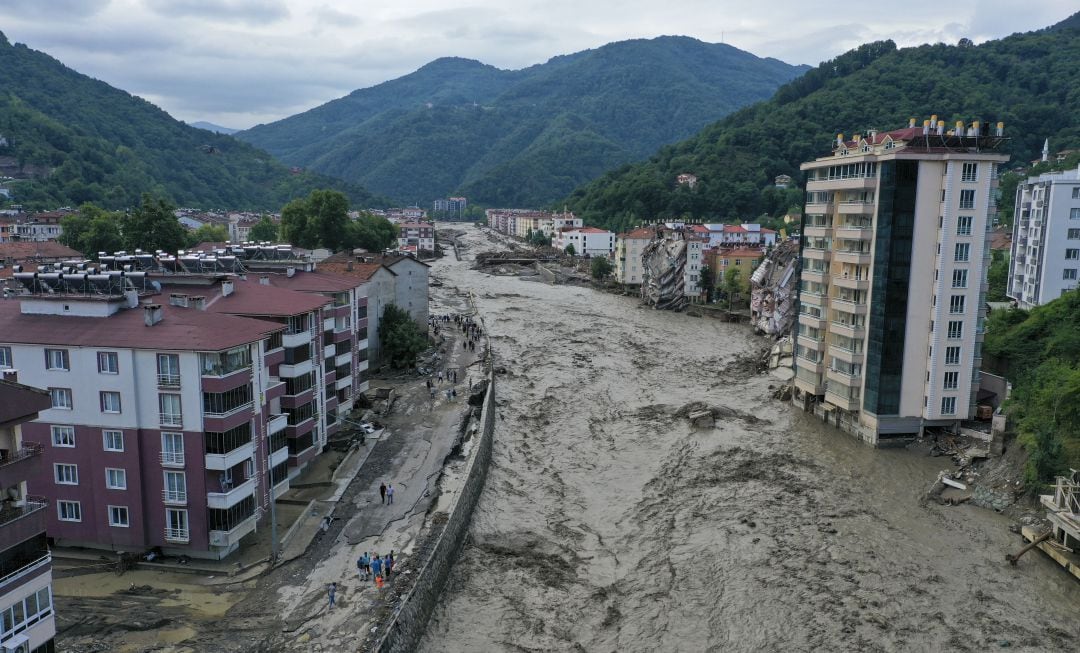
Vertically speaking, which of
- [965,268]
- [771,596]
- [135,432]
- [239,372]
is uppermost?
[965,268]

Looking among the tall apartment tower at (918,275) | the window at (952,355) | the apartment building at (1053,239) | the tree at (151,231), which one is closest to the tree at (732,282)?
the apartment building at (1053,239)

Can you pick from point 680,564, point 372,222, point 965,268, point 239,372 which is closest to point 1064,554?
point 680,564

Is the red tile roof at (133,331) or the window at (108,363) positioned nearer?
the red tile roof at (133,331)

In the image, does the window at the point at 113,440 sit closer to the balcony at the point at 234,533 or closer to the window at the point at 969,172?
the balcony at the point at 234,533

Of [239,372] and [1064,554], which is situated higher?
[239,372]

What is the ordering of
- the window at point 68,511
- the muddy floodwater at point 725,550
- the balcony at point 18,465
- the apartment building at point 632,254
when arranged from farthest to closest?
the apartment building at point 632,254 → the window at point 68,511 → the muddy floodwater at point 725,550 → the balcony at point 18,465

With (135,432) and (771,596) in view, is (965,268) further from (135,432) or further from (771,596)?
(135,432)

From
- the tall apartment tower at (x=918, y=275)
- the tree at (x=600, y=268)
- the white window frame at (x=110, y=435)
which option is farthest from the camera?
the tree at (x=600, y=268)
